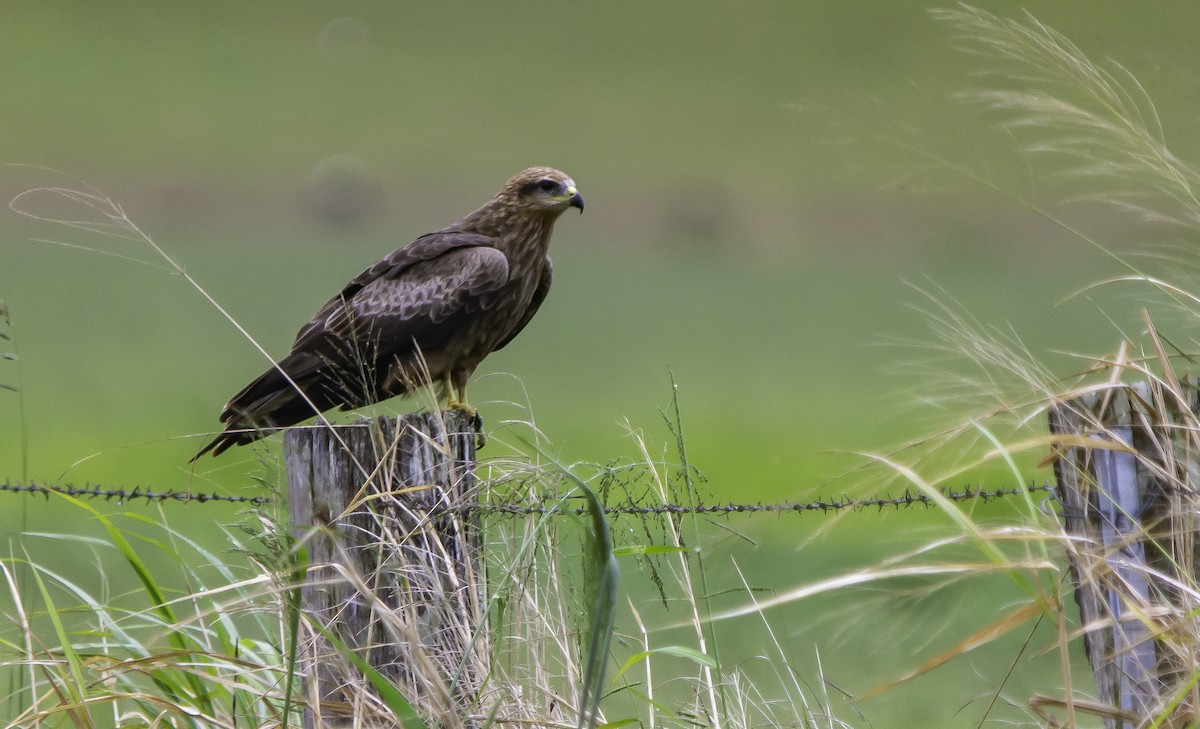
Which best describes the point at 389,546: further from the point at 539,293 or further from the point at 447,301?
the point at 539,293

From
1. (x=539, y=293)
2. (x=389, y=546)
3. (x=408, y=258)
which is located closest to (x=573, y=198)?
(x=539, y=293)

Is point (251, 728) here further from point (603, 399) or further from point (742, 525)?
point (603, 399)

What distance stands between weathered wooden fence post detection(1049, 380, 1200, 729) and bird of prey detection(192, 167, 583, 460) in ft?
7.82

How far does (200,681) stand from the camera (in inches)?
98.0

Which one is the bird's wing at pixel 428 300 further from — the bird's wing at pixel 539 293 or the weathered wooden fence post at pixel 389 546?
the weathered wooden fence post at pixel 389 546

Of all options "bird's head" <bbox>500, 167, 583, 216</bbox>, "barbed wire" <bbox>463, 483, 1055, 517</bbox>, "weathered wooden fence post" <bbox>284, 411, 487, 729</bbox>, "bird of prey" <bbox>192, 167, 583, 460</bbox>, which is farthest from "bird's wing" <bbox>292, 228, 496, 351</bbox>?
"barbed wire" <bbox>463, 483, 1055, 517</bbox>

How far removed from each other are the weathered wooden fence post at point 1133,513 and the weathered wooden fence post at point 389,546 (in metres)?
1.16

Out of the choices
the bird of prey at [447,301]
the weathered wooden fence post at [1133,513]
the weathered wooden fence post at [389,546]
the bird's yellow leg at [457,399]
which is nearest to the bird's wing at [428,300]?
the bird of prey at [447,301]

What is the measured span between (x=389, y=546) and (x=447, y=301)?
205 centimetres

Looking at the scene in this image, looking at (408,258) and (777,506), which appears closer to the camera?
(777,506)

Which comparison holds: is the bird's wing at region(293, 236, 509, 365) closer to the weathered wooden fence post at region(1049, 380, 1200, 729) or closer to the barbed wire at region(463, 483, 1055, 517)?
the barbed wire at region(463, 483, 1055, 517)

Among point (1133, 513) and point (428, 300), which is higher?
point (428, 300)

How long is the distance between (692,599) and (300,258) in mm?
42172

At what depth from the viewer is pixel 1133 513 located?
2.35 meters
